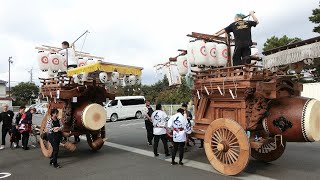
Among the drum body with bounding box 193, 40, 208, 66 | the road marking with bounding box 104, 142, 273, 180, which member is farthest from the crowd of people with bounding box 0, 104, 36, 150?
the drum body with bounding box 193, 40, 208, 66

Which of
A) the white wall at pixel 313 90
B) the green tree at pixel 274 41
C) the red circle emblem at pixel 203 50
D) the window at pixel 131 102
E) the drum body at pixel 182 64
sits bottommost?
the window at pixel 131 102

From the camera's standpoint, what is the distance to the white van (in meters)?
25.1

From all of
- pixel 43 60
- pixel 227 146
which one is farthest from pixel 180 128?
pixel 43 60

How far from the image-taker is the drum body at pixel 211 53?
9.11 metres

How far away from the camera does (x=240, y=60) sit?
8289 millimetres

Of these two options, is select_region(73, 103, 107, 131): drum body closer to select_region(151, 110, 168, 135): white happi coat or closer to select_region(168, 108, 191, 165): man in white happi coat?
select_region(151, 110, 168, 135): white happi coat

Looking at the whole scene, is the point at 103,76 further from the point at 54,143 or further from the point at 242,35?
the point at 242,35

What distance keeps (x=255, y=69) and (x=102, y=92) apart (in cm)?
548

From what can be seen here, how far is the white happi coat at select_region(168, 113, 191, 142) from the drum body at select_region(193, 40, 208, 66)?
178 cm

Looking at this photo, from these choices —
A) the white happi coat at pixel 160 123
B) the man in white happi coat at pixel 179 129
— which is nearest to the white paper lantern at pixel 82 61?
the white happi coat at pixel 160 123

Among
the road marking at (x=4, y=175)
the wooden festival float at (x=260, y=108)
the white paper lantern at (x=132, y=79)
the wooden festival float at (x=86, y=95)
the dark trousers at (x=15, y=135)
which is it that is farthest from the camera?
the dark trousers at (x=15, y=135)

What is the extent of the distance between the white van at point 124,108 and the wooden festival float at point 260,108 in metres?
17.5

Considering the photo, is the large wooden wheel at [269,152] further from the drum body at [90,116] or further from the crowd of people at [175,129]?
the drum body at [90,116]

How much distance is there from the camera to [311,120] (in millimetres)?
6406
